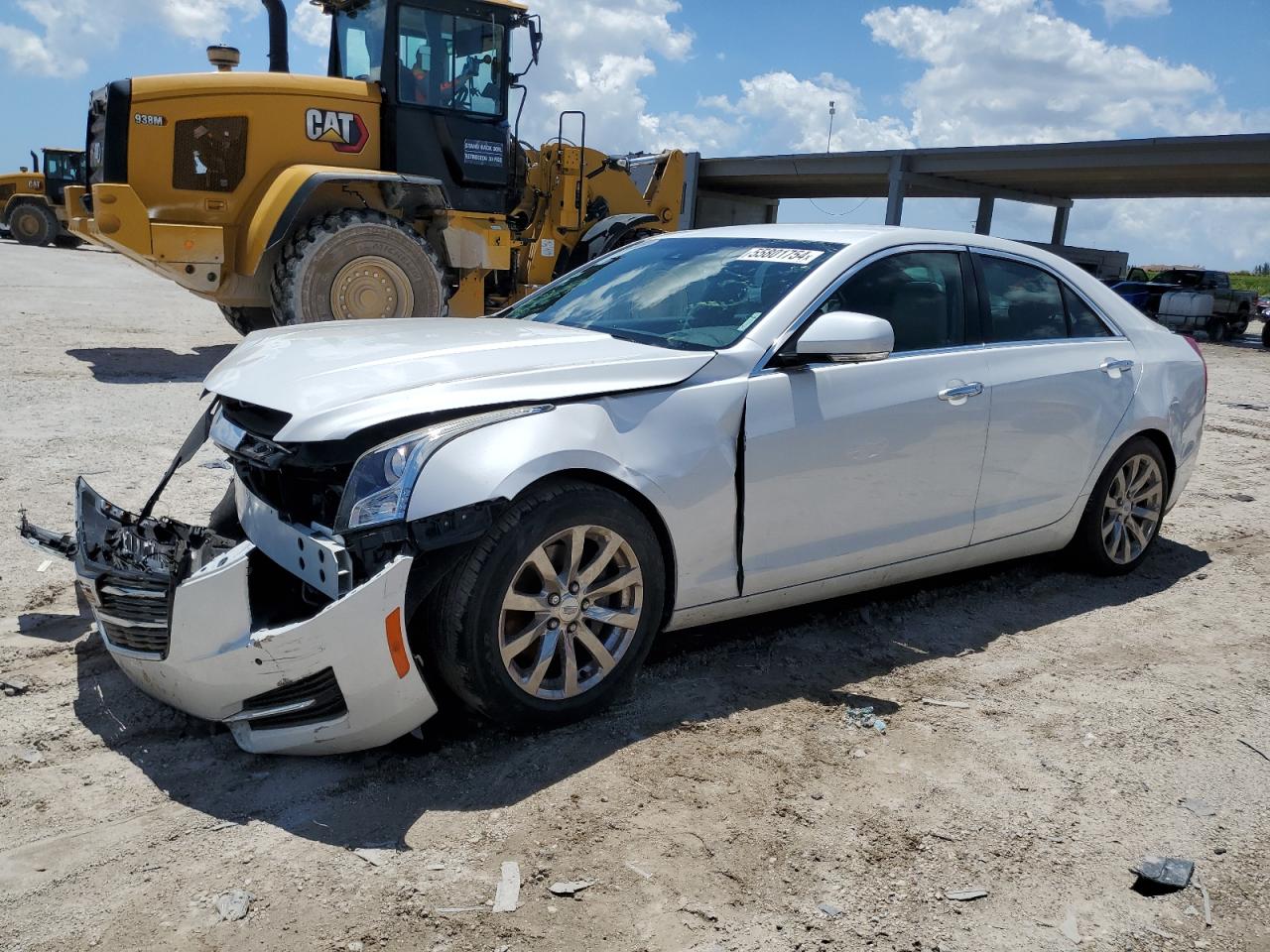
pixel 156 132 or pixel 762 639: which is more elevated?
pixel 156 132

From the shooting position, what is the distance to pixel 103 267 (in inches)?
919

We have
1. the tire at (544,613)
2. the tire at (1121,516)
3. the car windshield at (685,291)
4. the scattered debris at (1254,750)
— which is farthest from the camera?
the tire at (1121,516)

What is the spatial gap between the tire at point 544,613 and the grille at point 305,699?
336 millimetres

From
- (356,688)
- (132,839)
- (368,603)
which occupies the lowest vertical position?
(132,839)

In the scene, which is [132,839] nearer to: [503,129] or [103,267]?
[503,129]

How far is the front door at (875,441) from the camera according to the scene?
3.73 meters

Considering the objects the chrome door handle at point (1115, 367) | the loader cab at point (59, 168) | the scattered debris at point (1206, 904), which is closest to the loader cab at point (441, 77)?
the chrome door handle at point (1115, 367)

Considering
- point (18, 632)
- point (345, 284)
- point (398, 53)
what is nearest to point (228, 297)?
point (345, 284)

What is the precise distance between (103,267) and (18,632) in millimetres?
22353

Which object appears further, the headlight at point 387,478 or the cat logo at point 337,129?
the cat logo at point 337,129

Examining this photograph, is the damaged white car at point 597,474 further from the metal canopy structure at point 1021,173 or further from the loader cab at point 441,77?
the metal canopy structure at point 1021,173

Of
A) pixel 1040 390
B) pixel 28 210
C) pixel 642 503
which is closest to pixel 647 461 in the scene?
pixel 642 503

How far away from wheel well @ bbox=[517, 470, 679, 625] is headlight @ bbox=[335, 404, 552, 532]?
320mm

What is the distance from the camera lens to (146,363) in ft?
34.1
